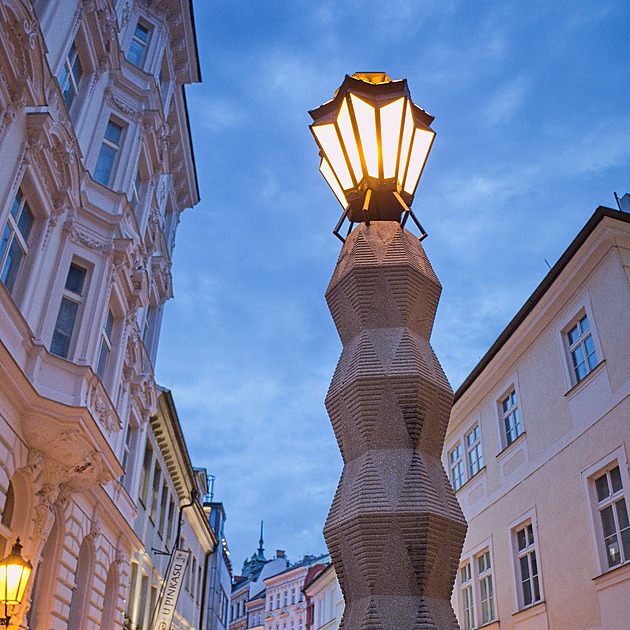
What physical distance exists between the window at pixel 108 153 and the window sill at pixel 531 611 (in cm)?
1281

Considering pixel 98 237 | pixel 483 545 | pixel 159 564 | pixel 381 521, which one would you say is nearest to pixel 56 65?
pixel 98 237

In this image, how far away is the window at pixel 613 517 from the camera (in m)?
10.8

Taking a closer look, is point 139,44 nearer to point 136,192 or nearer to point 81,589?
point 136,192

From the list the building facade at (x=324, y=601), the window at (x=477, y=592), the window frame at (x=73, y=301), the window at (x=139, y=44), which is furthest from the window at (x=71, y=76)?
the building facade at (x=324, y=601)

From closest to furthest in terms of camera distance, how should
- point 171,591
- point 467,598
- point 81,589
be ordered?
point 81,589 < point 467,598 < point 171,591

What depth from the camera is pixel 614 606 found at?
10.6 m

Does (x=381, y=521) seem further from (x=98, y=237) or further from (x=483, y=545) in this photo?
(x=483, y=545)

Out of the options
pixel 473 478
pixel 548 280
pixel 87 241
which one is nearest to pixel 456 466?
pixel 473 478

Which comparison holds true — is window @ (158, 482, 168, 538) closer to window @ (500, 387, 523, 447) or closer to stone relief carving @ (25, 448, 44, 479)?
window @ (500, 387, 523, 447)

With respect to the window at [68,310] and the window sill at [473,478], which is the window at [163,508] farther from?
the window at [68,310]

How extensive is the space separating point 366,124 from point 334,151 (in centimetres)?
23

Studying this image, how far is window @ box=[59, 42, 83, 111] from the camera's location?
42.9 ft

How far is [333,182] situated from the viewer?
9.91 ft

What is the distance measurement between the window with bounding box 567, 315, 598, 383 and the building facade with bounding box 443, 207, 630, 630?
0.02 metres
